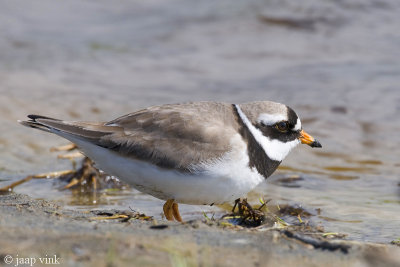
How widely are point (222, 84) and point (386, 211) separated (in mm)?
7112

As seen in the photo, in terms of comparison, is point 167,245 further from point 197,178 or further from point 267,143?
point 267,143

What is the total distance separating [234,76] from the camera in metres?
14.4

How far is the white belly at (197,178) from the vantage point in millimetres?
5461

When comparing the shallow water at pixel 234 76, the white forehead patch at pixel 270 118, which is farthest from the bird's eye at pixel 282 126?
the shallow water at pixel 234 76

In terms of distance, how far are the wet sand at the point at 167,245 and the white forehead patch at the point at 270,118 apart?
1.50 meters

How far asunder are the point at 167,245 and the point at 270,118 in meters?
2.39

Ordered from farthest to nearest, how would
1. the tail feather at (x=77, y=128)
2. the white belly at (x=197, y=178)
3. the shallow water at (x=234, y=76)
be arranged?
the shallow water at (x=234, y=76) < the tail feather at (x=77, y=128) < the white belly at (x=197, y=178)

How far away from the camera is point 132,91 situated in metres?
13.8

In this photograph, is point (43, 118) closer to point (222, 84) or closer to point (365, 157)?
point (365, 157)

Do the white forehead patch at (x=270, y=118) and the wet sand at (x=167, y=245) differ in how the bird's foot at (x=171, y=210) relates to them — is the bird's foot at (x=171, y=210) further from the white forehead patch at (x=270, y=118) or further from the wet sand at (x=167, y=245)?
the white forehead patch at (x=270, y=118)

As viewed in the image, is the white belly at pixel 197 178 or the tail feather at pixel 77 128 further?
the tail feather at pixel 77 128

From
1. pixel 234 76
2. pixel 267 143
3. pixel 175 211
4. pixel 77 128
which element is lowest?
pixel 175 211

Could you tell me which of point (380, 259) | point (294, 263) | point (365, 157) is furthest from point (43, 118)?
point (365, 157)

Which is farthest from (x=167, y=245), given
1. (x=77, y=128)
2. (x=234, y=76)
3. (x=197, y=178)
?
(x=234, y=76)
